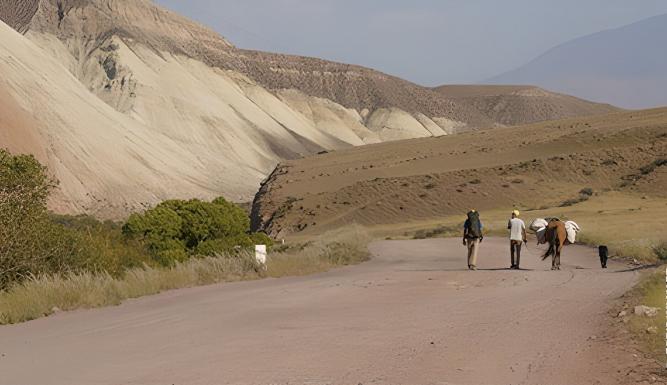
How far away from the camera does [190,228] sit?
35781mm

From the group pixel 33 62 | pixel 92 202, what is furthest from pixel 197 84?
pixel 92 202

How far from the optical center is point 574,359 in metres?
9.26

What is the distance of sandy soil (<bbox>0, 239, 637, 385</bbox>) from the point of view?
862 cm

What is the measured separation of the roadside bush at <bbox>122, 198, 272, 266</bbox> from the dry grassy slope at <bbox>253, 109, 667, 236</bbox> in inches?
727

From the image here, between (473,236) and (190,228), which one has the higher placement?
(473,236)

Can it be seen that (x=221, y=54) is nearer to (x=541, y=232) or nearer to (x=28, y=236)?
(x=541, y=232)

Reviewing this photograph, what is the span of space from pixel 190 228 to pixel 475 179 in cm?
3055

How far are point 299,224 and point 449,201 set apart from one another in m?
10.2

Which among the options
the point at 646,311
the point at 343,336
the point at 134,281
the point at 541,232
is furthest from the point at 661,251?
the point at 343,336

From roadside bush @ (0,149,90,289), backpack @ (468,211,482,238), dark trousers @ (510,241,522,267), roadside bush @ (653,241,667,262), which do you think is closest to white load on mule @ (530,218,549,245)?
dark trousers @ (510,241,522,267)

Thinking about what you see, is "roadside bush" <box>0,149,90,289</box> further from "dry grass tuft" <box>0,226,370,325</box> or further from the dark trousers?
the dark trousers

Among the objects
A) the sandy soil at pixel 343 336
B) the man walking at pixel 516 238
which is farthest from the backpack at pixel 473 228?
the sandy soil at pixel 343 336

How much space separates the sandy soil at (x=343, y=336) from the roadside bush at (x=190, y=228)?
1414 cm

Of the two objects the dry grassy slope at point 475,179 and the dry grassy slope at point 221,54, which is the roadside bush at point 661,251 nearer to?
the dry grassy slope at point 475,179
